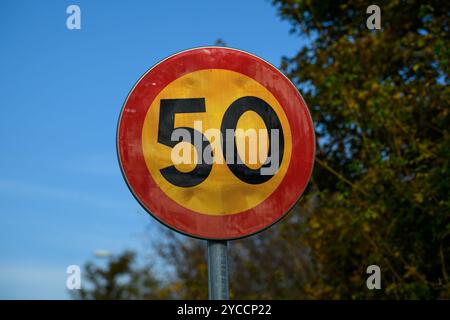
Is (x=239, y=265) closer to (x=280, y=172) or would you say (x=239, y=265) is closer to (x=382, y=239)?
(x=382, y=239)

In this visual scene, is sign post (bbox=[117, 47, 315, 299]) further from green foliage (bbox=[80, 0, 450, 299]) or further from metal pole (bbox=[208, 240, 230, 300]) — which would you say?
green foliage (bbox=[80, 0, 450, 299])

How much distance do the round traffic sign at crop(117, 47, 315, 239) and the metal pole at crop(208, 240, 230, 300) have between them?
2.7 inches

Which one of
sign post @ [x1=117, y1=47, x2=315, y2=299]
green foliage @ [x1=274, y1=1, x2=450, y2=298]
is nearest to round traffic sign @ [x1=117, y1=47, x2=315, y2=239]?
sign post @ [x1=117, y1=47, x2=315, y2=299]

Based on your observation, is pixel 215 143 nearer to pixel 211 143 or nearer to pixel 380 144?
pixel 211 143

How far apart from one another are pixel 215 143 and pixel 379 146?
7466 mm

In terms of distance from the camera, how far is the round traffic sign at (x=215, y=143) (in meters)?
2.35

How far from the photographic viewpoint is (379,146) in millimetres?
9531

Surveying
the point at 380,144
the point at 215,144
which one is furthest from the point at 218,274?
the point at 380,144

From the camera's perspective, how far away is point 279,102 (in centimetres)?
249
